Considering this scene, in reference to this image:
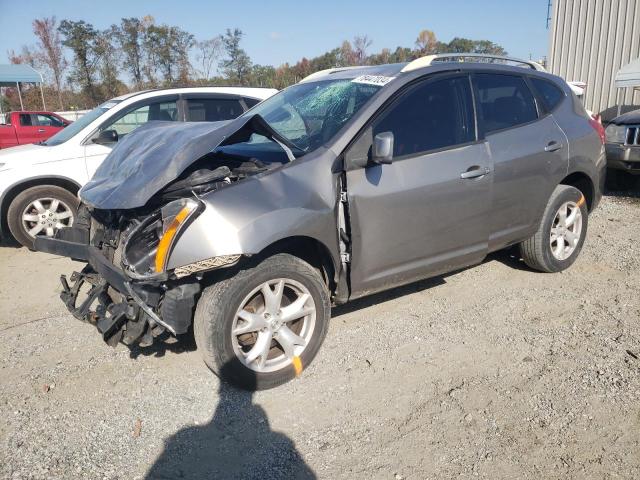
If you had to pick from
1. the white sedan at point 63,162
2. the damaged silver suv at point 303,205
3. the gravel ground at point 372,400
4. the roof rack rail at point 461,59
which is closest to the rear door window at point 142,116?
the white sedan at point 63,162

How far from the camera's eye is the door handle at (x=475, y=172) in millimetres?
3729

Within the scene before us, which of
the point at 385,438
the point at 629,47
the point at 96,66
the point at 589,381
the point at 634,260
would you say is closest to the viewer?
the point at 385,438

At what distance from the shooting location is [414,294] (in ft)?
14.8

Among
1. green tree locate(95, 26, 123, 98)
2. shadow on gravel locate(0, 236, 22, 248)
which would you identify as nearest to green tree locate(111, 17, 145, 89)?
green tree locate(95, 26, 123, 98)

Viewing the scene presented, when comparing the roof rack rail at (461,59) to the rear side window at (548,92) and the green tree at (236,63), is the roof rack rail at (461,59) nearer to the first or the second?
the rear side window at (548,92)

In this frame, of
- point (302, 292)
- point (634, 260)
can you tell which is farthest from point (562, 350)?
point (634, 260)

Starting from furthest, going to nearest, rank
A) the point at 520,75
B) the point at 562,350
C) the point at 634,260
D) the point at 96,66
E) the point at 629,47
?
the point at 96,66 < the point at 629,47 < the point at 634,260 < the point at 520,75 < the point at 562,350

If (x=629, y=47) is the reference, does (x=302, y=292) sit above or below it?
below

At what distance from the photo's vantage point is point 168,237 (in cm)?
273

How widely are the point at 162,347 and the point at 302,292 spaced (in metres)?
1.20

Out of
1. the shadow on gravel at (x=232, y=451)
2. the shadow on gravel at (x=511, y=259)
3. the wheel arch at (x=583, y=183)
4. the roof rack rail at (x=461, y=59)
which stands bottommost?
the shadow on gravel at (x=511, y=259)

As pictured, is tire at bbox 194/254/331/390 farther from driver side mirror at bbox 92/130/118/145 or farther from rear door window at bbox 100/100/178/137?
rear door window at bbox 100/100/178/137

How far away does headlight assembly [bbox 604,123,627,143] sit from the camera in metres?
7.90

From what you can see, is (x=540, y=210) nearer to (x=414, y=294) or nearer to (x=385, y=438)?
(x=414, y=294)
